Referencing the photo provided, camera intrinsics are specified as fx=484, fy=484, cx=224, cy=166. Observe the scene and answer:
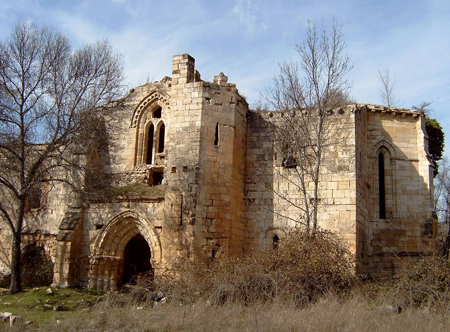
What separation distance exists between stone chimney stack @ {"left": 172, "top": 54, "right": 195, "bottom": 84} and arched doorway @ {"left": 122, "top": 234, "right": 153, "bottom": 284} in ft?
16.3

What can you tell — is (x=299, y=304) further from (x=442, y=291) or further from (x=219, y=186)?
(x=219, y=186)

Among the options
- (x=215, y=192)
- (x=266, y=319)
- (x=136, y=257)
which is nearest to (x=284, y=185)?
(x=215, y=192)

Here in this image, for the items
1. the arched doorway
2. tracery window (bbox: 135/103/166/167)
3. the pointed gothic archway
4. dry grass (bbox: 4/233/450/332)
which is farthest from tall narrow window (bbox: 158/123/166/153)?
dry grass (bbox: 4/233/450/332)

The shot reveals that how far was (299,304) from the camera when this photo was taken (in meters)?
9.95

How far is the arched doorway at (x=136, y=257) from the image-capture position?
1495 centimetres

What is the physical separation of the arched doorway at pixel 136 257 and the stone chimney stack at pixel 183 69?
4.96 meters

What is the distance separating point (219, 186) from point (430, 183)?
23.4ft

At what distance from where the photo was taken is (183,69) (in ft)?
45.9

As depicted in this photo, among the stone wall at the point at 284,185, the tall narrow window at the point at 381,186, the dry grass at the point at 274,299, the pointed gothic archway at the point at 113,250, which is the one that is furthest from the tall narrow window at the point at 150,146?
the tall narrow window at the point at 381,186

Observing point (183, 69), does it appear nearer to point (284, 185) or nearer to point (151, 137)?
point (151, 137)

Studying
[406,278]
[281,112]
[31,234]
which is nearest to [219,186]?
[281,112]

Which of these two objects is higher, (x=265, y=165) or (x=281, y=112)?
(x=281, y=112)

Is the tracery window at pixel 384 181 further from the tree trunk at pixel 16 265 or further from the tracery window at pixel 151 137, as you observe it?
the tree trunk at pixel 16 265

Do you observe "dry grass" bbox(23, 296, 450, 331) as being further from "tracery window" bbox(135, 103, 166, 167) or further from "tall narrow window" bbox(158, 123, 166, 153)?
"tall narrow window" bbox(158, 123, 166, 153)
